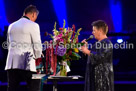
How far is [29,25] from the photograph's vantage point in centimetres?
241

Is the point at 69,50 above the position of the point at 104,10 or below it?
below

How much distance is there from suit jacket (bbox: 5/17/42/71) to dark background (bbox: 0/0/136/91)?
2.51m

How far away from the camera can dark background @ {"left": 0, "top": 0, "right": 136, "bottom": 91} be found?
4.91 m

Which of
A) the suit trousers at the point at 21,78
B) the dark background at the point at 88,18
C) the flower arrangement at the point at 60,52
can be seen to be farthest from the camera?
the dark background at the point at 88,18

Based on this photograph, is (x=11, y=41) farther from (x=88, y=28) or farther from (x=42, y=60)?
(x=88, y=28)

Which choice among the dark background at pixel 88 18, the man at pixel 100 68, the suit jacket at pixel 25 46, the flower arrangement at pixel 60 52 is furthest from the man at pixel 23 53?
the dark background at pixel 88 18

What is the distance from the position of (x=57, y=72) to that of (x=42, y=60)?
199 mm

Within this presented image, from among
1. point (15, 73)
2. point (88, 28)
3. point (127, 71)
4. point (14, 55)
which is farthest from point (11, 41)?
point (127, 71)

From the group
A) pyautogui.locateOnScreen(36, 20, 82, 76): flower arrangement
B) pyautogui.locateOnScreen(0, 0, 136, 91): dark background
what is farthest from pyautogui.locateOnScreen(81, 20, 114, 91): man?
pyautogui.locateOnScreen(0, 0, 136, 91): dark background

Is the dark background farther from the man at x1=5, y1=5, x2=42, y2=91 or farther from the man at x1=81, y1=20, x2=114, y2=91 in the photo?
the man at x1=5, y1=5, x2=42, y2=91

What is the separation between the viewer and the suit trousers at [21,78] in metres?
2.36

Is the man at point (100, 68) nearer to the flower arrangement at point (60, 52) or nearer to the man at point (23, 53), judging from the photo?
the flower arrangement at point (60, 52)

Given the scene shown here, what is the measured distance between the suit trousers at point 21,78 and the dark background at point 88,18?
101 inches

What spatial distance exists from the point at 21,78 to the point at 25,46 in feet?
0.92
